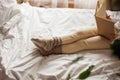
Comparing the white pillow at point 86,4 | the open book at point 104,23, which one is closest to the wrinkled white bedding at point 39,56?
the open book at point 104,23

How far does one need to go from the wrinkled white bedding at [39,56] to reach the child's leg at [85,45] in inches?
1.4

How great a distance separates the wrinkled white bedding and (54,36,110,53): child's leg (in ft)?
0.12

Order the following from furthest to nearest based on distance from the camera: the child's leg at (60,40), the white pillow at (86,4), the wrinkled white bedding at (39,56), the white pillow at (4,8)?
the white pillow at (86,4), the white pillow at (4,8), the child's leg at (60,40), the wrinkled white bedding at (39,56)

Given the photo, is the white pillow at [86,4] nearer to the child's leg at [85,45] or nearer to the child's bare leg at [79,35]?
the child's bare leg at [79,35]

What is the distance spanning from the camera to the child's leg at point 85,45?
1.32 m

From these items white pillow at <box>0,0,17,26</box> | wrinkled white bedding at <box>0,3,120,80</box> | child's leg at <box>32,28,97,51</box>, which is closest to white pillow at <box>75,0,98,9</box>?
wrinkled white bedding at <box>0,3,120,80</box>

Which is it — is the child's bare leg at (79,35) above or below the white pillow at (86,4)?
below

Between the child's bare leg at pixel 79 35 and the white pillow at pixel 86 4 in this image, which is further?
the white pillow at pixel 86 4

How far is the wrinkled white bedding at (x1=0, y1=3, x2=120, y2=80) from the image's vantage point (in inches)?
44.8

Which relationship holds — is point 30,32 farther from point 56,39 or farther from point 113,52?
point 113,52

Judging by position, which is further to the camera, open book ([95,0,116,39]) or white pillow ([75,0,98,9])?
white pillow ([75,0,98,9])

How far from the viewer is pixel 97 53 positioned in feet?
4.33

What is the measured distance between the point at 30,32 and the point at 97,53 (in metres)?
0.56

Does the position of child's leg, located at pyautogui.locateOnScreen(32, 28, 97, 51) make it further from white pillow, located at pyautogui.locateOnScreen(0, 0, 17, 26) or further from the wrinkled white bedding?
white pillow, located at pyautogui.locateOnScreen(0, 0, 17, 26)
